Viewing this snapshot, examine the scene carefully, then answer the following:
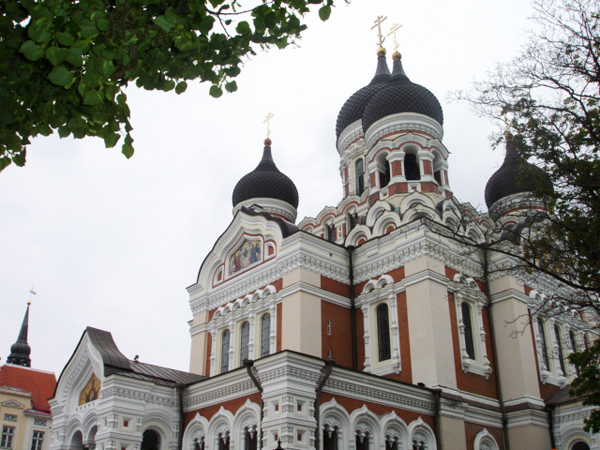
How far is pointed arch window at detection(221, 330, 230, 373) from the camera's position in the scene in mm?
18673

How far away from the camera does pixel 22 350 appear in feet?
125

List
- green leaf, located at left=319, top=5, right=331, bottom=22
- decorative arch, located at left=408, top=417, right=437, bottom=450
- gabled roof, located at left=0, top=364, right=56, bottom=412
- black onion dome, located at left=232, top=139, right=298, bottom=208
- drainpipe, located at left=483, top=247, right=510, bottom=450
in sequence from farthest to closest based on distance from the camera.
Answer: gabled roof, located at left=0, top=364, right=56, bottom=412, black onion dome, located at left=232, top=139, right=298, bottom=208, drainpipe, located at left=483, top=247, right=510, bottom=450, decorative arch, located at left=408, top=417, right=437, bottom=450, green leaf, located at left=319, top=5, right=331, bottom=22

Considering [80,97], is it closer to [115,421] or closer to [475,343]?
[115,421]

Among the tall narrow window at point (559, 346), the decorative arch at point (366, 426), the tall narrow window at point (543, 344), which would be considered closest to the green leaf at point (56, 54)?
the decorative arch at point (366, 426)

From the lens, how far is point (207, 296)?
65.7ft

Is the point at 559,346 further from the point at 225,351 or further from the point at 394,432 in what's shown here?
the point at 225,351

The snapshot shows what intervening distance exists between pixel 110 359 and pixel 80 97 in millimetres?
11521

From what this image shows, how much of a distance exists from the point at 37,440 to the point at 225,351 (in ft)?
52.1

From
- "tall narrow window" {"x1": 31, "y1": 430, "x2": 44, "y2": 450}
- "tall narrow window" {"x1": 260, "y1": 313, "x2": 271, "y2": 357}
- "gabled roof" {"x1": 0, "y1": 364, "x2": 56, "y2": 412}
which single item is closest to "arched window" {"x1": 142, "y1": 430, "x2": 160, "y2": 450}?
"tall narrow window" {"x1": 260, "y1": 313, "x2": 271, "y2": 357}

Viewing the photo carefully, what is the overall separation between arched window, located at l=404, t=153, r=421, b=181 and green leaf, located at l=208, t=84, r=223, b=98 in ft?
55.7

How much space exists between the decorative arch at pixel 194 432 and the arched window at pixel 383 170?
1053 centimetres

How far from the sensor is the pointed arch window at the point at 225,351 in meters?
18.7

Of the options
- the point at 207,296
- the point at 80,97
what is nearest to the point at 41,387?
the point at 207,296

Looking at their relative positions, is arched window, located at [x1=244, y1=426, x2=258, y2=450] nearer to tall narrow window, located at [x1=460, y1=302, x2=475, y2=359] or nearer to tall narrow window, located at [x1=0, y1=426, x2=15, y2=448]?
tall narrow window, located at [x1=460, y1=302, x2=475, y2=359]
